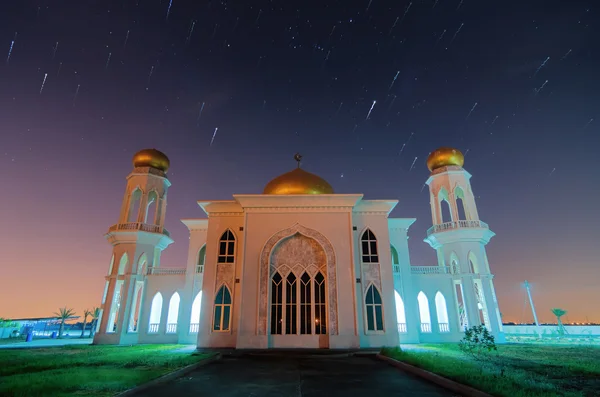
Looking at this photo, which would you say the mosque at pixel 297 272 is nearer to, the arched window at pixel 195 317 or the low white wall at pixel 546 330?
the arched window at pixel 195 317

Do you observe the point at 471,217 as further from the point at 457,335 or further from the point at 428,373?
the point at 428,373

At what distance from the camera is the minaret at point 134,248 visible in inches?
838

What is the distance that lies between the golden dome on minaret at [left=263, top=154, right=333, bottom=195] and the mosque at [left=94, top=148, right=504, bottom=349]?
8cm

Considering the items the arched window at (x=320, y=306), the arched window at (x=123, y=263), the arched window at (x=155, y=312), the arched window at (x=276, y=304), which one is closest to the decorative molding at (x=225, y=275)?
the arched window at (x=276, y=304)

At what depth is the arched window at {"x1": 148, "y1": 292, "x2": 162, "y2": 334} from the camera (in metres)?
22.2

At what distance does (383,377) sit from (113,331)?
18.8 metres

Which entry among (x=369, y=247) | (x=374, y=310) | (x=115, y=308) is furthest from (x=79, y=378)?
(x=115, y=308)

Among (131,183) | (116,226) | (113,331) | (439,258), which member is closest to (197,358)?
(113,331)

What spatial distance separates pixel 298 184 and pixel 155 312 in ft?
43.1

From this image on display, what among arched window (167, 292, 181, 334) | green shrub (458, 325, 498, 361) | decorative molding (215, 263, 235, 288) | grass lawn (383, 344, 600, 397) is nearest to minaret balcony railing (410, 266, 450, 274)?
green shrub (458, 325, 498, 361)

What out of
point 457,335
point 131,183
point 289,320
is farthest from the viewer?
point 131,183

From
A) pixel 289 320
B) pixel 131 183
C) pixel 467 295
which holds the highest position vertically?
pixel 131 183

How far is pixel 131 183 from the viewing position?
24344 mm

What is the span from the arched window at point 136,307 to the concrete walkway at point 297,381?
1262 cm
